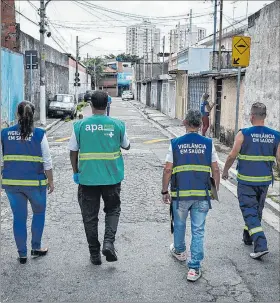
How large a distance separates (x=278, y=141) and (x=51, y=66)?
30.8 meters

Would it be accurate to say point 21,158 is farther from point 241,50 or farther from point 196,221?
point 241,50

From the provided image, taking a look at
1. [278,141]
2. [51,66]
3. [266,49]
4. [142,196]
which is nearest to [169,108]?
[51,66]

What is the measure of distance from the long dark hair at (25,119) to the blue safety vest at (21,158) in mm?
53

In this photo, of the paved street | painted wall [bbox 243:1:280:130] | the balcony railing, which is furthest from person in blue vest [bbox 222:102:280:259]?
the balcony railing

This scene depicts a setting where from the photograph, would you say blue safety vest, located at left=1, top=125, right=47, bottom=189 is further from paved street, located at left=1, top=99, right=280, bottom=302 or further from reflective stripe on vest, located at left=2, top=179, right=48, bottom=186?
paved street, located at left=1, top=99, right=280, bottom=302

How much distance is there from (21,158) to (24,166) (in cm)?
9

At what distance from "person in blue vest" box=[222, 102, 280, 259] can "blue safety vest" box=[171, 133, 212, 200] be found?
0.78m

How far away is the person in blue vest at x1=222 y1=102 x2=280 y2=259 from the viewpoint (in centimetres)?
519

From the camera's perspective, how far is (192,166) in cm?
462

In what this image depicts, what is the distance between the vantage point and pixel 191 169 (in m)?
4.62

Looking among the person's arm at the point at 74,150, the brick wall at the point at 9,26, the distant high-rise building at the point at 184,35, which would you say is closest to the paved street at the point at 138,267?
the person's arm at the point at 74,150

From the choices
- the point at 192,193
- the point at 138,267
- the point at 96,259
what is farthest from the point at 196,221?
the point at 96,259

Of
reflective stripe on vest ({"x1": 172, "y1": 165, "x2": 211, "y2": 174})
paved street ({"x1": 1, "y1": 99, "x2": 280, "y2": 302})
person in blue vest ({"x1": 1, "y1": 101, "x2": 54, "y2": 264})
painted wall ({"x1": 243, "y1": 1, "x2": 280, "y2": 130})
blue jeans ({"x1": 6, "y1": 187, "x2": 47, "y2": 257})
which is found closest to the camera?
paved street ({"x1": 1, "y1": 99, "x2": 280, "y2": 302})

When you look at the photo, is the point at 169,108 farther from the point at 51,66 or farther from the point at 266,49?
the point at 266,49
